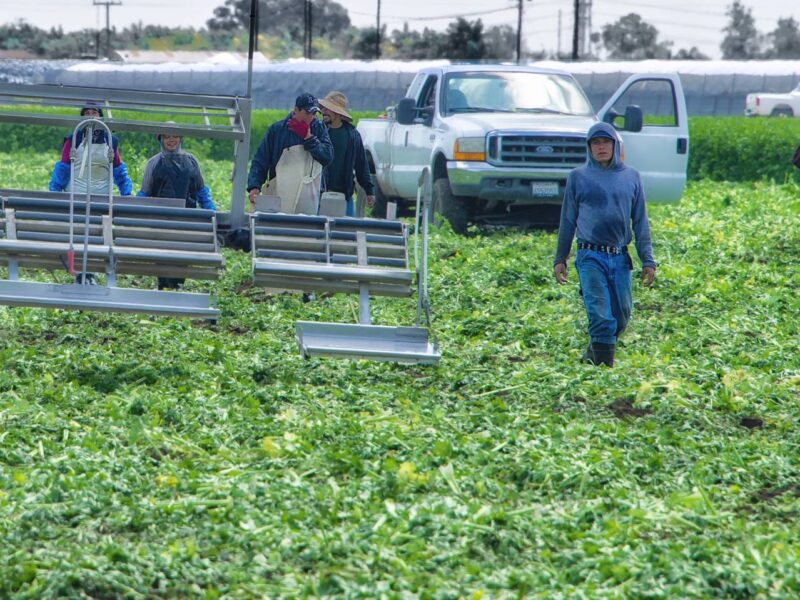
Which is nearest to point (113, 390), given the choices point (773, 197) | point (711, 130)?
point (773, 197)

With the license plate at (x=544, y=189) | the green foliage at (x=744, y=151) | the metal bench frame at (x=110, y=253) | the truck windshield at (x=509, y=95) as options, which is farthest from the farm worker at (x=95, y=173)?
the green foliage at (x=744, y=151)

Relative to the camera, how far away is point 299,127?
12555mm

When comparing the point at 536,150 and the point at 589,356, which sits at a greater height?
the point at 536,150

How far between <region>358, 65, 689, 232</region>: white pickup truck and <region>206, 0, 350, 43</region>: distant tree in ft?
440

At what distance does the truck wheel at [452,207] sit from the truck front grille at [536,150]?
83 centimetres

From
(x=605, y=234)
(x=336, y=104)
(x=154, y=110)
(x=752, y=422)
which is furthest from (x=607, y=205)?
(x=336, y=104)

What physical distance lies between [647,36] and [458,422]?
150m

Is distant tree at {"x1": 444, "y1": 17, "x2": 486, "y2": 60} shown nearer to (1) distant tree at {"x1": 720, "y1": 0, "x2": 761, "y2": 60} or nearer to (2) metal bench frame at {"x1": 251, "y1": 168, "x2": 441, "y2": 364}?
(1) distant tree at {"x1": 720, "y1": 0, "x2": 761, "y2": 60}

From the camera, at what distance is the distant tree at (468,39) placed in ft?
353

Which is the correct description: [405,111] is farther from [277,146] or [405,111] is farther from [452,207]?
[277,146]

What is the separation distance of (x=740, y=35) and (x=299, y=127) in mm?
157943

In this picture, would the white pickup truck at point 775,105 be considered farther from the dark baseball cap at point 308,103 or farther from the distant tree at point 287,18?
the distant tree at point 287,18

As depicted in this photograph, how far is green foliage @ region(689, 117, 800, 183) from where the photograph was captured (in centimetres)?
3225

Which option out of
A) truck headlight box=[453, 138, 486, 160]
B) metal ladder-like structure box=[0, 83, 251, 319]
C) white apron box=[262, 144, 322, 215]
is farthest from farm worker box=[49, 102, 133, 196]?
truck headlight box=[453, 138, 486, 160]
